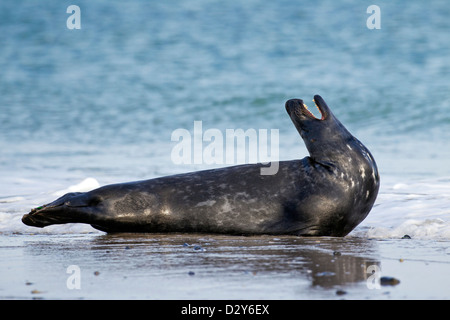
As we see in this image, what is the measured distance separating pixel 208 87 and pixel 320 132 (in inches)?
444

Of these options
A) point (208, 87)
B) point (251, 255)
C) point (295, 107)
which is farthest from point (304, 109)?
point (208, 87)

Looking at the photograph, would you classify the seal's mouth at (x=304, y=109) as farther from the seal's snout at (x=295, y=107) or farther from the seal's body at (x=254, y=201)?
the seal's body at (x=254, y=201)

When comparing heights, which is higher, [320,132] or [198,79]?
[198,79]

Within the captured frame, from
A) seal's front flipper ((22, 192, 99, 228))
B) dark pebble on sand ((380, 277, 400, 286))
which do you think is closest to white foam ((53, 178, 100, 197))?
seal's front flipper ((22, 192, 99, 228))

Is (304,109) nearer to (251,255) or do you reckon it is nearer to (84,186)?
(251,255)

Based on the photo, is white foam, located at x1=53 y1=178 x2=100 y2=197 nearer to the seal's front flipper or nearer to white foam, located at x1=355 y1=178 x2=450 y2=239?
the seal's front flipper

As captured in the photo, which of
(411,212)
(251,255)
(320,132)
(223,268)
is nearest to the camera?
(223,268)

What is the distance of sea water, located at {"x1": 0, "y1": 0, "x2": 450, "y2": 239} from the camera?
9.03m

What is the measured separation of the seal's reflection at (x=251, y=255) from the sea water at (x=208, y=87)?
97 cm

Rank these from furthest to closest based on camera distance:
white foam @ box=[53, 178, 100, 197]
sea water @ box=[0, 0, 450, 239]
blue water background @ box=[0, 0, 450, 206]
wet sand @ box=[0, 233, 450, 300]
Result: blue water background @ box=[0, 0, 450, 206], sea water @ box=[0, 0, 450, 239], white foam @ box=[53, 178, 100, 197], wet sand @ box=[0, 233, 450, 300]

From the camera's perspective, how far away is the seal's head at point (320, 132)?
5.57m

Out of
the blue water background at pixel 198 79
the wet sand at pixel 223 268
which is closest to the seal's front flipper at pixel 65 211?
the wet sand at pixel 223 268

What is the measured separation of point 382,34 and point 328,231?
14655mm

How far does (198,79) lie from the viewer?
57.5ft
